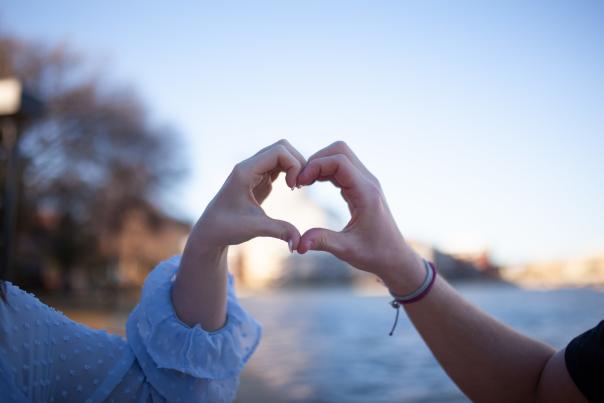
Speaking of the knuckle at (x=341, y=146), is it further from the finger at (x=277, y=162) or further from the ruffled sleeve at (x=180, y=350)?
the ruffled sleeve at (x=180, y=350)

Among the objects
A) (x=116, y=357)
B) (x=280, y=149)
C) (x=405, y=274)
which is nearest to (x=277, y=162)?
(x=280, y=149)

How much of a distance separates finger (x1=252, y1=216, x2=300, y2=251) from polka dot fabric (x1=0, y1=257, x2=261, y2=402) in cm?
20

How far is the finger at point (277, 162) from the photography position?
24.8 inches

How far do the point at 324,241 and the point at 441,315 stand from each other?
238mm

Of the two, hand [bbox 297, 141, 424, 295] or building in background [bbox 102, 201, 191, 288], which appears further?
building in background [bbox 102, 201, 191, 288]

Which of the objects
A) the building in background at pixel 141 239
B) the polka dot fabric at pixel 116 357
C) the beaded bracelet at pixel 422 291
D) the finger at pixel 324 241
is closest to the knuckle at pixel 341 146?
the finger at pixel 324 241

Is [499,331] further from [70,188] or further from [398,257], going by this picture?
[70,188]

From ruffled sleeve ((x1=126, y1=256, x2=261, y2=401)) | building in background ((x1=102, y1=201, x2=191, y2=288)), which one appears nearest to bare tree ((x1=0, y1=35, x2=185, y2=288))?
building in background ((x1=102, y1=201, x2=191, y2=288))

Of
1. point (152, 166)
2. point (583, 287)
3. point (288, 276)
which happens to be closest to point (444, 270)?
point (583, 287)

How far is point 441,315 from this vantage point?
718 millimetres

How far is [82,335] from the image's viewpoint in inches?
26.7

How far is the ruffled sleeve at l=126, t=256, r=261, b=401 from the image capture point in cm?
67

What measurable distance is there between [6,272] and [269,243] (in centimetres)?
4432

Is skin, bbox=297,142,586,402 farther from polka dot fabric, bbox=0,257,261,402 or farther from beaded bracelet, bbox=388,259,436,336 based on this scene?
polka dot fabric, bbox=0,257,261,402
